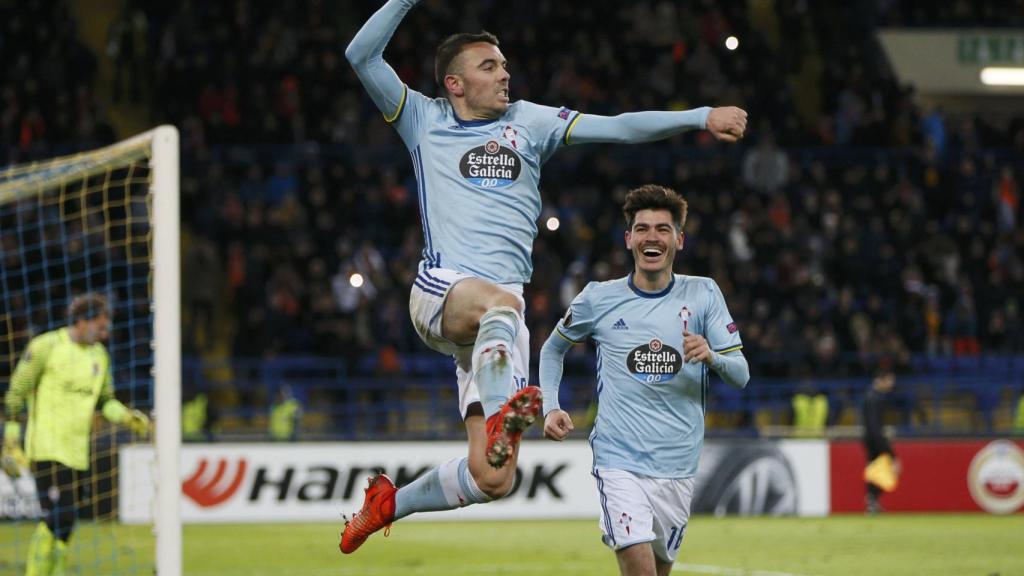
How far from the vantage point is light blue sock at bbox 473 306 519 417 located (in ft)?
21.3

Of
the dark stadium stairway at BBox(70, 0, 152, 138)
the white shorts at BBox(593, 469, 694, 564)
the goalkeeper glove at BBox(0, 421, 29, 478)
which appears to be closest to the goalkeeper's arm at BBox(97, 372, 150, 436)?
the goalkeeper glove at BBox(0, 421, 29, 478)

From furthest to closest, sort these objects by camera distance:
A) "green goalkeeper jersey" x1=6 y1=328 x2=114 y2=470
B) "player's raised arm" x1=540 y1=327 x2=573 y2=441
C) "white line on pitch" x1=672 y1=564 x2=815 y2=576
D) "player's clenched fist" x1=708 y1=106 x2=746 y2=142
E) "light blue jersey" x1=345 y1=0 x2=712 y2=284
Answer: "white line on pitch" x1=672 y1=564 x2=815 y2=576 → "green goalkeeper jersey" x1=6 y1=328 x2=114 y2=470 → "player's raised arm" x1=540 y1=327 x2=573 y2=441 → "light blue jersey" x1=345 y1=0 x2=712 y2=284 → "player's clenched fist" x1=708 y1=106 x2=746 y2=142

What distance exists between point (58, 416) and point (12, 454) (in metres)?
0.39

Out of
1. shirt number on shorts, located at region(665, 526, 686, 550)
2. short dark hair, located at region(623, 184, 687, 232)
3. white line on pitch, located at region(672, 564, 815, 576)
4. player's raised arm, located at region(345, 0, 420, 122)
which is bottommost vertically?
white line on pitch, located at region(672, 564, 815, 576)

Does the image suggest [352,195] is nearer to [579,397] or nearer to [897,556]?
[579,397]

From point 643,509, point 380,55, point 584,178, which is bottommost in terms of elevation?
point 643,509

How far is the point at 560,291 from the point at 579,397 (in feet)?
4.97

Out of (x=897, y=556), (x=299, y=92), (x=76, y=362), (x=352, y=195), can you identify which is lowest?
(x=897, y=556)

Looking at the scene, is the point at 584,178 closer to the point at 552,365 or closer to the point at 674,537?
the point at 552,365

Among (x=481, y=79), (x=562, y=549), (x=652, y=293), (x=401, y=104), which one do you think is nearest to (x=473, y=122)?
(x=481, y=79)

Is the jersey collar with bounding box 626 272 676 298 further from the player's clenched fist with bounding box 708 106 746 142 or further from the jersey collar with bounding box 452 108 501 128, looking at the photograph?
the player's clenched fist with bounding box 708 106 746 142

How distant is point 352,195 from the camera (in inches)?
906

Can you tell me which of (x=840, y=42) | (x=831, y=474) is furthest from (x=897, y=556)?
(x=840, y=42)

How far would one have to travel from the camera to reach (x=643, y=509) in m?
7.43
